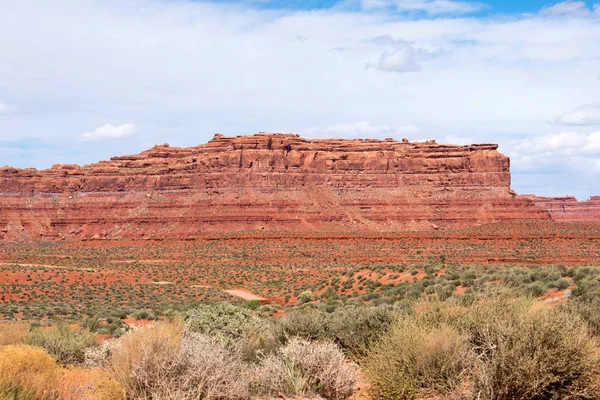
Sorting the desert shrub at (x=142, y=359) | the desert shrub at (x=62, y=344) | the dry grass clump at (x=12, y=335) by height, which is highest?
the desert shrub at (x=142, y=359)

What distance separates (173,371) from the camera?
787 cm

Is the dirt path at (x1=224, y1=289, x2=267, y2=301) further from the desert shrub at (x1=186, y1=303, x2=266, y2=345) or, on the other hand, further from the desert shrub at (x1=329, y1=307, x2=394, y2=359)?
the desert shrub at (x1=329, y1=307, x2=394, y2=359)

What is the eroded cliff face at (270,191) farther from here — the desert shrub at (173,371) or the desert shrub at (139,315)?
the desert shrub at (173,371)

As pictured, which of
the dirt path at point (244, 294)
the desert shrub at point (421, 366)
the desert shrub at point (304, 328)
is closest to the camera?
the desert shrub at point (421, 366)

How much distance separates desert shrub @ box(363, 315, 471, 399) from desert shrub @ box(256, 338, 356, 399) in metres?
0.38

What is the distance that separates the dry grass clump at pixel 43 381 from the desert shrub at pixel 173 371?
485 mm

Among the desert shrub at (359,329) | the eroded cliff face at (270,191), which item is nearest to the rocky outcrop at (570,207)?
the eroded cliff face at (270,191)

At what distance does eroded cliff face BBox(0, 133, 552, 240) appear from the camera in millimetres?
88375

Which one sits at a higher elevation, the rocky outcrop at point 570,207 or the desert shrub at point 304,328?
the rocky outcrop at point 570,207

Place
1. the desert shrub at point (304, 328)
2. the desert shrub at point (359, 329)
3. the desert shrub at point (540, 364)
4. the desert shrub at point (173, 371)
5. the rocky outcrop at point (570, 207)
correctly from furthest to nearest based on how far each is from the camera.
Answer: the rocky outcrop at point (570, 207) → the desert shrub at point (304, 328) → the desert shrub at point (359, 329) → the desert shrub at point (173, 371) → the desert shrub at point (540, 364)

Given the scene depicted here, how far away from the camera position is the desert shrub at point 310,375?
870cm

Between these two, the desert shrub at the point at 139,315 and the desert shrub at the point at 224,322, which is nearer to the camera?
the desert shrub at the point at 224,322

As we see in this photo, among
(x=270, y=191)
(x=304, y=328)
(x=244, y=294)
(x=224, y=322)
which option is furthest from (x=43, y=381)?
(x=270, y=191)

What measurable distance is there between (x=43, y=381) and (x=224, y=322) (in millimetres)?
6829
